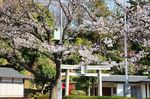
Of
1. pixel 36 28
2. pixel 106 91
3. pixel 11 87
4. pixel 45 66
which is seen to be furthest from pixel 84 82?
pixel 36 28

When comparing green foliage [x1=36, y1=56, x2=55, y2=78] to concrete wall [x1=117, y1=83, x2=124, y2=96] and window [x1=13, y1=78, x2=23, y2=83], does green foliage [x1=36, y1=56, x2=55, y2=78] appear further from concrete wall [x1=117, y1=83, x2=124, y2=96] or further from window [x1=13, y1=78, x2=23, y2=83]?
concrete wall [x1=117, y1=83, x2=124, y2=96]

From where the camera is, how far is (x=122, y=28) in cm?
1220

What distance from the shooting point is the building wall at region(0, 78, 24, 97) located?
31.2 m

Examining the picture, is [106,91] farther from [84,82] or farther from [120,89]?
[84,82]

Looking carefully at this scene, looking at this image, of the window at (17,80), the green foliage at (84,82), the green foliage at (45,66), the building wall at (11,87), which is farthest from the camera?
the green foliage at (84,82)

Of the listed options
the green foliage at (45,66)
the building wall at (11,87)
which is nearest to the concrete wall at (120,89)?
the green foliage at (45,66)

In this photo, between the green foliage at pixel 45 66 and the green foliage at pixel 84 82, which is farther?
the green foliage at pixel 84 82

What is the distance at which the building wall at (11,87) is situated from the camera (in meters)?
31.2

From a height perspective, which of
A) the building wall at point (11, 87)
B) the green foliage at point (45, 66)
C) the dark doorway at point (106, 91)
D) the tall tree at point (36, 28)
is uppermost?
the tall tree at point (36, 28)

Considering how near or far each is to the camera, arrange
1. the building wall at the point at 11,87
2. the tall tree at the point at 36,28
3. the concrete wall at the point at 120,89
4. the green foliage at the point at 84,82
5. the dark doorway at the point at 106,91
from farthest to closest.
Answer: the dark doorway at the point at 106,91, the concrete wall at the point at 120,89, the green foliage at the point at 84,82, the building wall at the point at 11,87, the tall tree at the point at 36,28

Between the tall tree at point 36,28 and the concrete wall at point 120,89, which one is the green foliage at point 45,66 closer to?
the concrete wall at point 120,89

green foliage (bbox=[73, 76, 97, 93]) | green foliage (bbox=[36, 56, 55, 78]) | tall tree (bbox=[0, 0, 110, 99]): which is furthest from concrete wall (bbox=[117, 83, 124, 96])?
tall tree (bbox=[0, 0, 110, 99])

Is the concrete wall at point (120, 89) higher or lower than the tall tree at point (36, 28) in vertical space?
lower

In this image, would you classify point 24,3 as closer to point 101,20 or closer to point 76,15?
point 76,15
